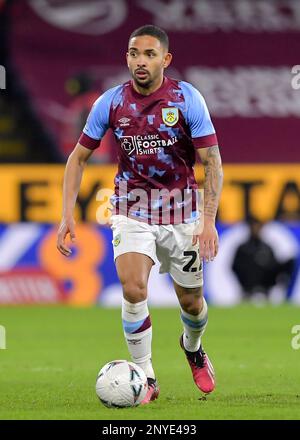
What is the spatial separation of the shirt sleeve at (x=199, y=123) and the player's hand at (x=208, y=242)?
525mm

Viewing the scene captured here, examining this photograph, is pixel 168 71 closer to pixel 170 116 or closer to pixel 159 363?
pixel 159 363

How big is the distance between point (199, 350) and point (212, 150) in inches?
58.0

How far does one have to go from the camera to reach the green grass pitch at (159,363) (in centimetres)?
695

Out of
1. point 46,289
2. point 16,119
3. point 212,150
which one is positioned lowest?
point 46,289

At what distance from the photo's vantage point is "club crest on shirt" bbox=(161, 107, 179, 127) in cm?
760

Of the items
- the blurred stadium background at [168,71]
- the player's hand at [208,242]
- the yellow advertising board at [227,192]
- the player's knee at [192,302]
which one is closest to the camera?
the player's hand at [208,242]

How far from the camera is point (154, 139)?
761 cm

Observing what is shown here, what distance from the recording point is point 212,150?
755 cm

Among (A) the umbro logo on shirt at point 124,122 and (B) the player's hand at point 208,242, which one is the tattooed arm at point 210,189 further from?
(A) the umbro logo on shirt at point 124,122

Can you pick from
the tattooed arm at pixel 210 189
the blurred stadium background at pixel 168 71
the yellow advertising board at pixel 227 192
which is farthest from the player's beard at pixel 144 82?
the blurred stadium background at pixel 168 71

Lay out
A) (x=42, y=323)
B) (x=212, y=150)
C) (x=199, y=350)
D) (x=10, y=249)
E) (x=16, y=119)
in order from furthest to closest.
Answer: (x=16, y=119) → (x=10, y=249) → (x=42, y=323) → (x=199, y=350) → (x=212, y=150)

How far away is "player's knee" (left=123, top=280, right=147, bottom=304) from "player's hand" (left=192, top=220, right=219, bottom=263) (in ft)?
1.41
